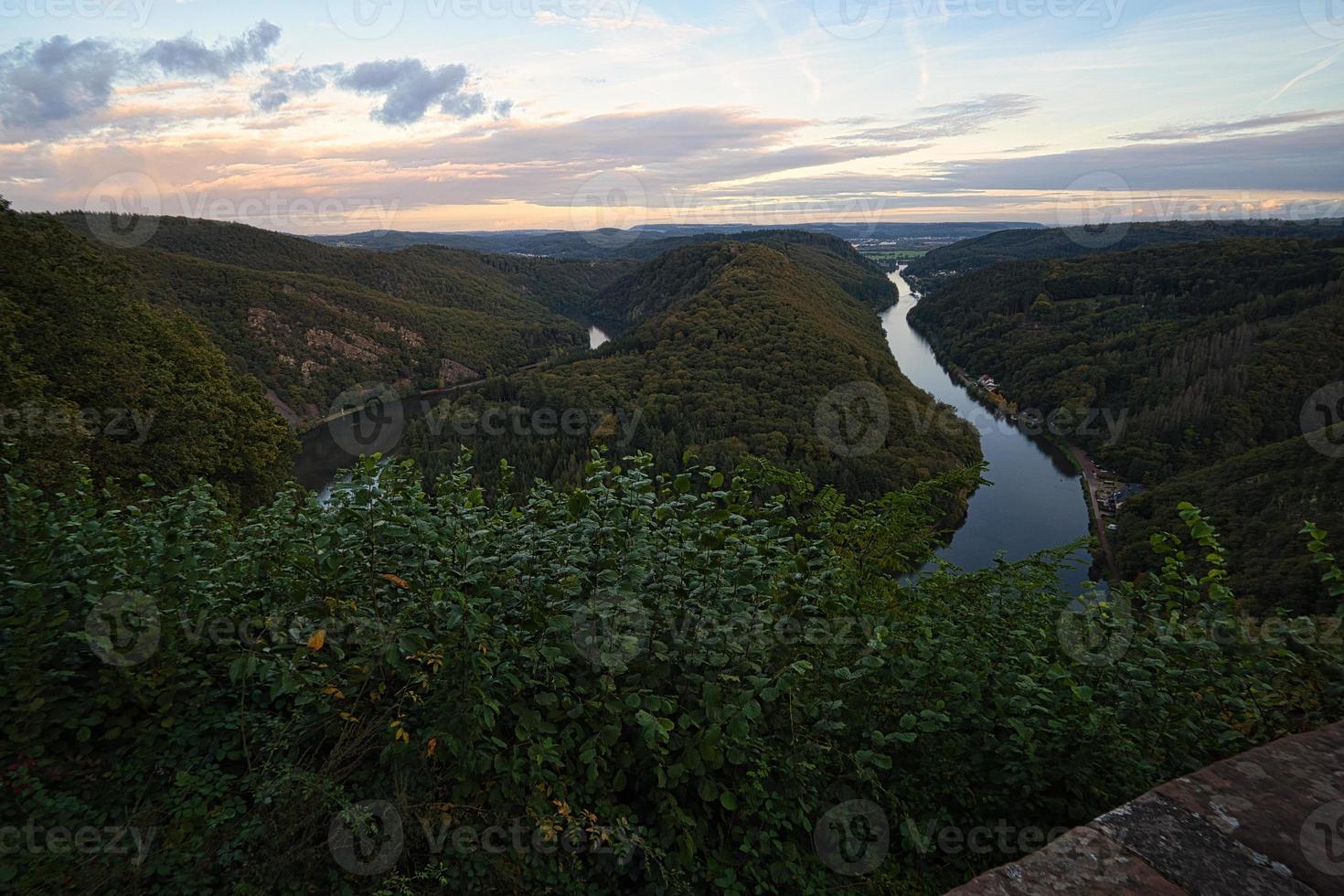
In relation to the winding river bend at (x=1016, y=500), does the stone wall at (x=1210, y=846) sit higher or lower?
higher

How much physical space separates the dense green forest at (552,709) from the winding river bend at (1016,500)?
34610 mm

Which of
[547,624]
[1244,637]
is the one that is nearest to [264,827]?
[547,624]

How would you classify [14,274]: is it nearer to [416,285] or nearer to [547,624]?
[547,624]

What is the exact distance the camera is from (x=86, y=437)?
48.6ft

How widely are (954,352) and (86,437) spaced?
4934 inches

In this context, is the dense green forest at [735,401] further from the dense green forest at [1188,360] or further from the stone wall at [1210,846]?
the stone wall at [1210,846]

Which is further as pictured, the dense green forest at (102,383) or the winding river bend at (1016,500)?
the winding river bend at (1016,500)

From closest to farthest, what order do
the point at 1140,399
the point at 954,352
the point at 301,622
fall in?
1. the point at 301,622
2. the point at 1140,399
3. the point at 954,352

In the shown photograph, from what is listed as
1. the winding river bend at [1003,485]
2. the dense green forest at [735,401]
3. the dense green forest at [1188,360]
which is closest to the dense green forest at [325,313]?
the winding river bend at [1003,485]

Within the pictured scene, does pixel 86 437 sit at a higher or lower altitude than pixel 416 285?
lower

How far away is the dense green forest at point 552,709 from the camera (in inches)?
126

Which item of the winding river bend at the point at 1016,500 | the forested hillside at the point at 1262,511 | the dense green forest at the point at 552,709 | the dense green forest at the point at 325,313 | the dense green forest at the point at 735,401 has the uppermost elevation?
the dense green forest at the point at 325,313

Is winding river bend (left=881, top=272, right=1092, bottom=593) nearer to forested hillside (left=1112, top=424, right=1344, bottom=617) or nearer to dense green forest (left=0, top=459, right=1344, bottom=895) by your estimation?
forested hillside (left=1112, top=424, right=1344, bottom=617)

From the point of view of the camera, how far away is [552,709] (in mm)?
3539
